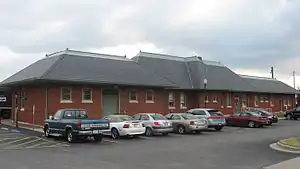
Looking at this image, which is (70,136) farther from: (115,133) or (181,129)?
(181,129)

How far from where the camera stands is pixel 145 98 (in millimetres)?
36531

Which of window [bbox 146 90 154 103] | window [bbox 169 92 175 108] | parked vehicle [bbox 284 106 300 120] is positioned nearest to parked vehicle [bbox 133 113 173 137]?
window [bbox 146 90 154 103]

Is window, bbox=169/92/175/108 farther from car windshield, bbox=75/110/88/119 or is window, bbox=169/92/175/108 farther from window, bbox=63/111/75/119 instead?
window, bbox=63/111/75/119

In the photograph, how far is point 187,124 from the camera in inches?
1056

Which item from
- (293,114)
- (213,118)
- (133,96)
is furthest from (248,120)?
(293,114)

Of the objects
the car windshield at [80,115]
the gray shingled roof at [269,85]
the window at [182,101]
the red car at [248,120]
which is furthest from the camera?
the gray shingled roof at [269,85]

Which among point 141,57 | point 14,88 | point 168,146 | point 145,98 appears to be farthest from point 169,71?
point 168,146

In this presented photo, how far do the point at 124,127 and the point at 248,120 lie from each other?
50.6 feet

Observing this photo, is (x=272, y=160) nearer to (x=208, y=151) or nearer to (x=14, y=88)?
(x=208, y=151)

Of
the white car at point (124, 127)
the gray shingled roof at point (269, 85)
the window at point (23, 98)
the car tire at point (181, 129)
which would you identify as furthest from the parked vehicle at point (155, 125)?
the gray shingled roof at point (269, 85)

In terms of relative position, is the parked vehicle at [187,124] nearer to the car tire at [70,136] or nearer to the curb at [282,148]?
the curb at [282,148]

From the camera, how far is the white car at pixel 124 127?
22875 mm

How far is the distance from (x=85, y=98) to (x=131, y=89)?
190 inches

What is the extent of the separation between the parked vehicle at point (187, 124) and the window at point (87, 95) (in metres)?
7.67
